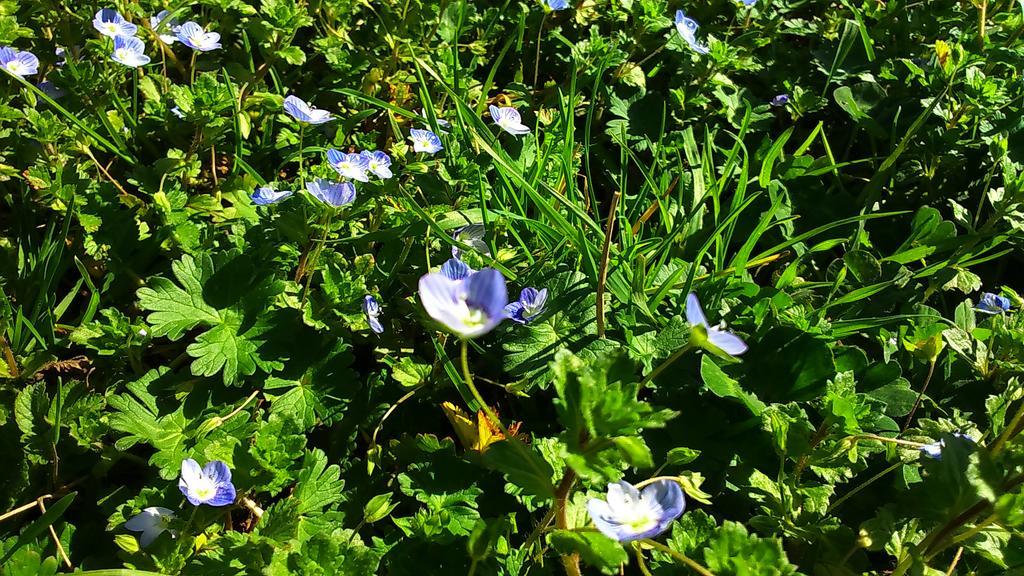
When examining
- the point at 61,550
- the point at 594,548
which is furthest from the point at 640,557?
the point at 61,550

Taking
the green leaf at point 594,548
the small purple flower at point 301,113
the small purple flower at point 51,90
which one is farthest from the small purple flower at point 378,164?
the green leaf at point 594,548

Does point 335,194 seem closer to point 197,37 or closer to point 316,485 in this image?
point 316,485

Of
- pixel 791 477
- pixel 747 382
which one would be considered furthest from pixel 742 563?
pixel 747 382

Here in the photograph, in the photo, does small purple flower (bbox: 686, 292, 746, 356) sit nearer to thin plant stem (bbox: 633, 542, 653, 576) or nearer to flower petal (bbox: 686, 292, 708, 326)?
flower petal (bbox: 686, 292, 708, 326)

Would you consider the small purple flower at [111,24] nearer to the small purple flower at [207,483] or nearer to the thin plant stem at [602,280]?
the small purple flower at [207,483]

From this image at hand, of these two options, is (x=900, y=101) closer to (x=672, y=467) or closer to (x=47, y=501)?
(x=672, y=467)

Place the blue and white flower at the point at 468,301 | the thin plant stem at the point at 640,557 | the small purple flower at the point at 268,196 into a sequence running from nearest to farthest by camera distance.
→ the blue and white flower at the point at 468,301 < the thin plant stem at the point at 640,557 < the small purple flower at the point at 268,196
